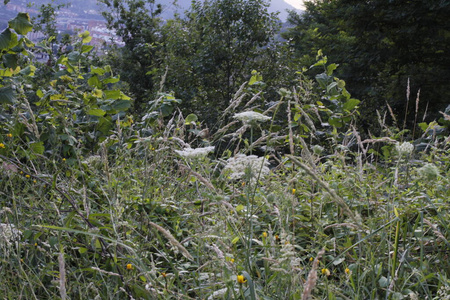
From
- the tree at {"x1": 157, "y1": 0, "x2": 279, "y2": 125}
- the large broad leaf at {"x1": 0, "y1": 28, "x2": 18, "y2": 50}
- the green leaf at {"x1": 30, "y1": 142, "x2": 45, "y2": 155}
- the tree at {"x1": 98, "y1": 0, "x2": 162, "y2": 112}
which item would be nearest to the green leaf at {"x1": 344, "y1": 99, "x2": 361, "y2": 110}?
the green leaf at {"x1": 30, "y1": 142, "x2": 45, "y2": 155}

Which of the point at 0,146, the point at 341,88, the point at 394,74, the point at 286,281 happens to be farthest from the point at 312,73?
the point at 286,281

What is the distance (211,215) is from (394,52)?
10242 millimetres

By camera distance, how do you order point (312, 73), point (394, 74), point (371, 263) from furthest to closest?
point (312, 73) < point (394, 74) < point (371, 263)

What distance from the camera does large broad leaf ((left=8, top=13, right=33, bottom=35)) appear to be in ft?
8.20

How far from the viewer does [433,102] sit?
9.55 metres

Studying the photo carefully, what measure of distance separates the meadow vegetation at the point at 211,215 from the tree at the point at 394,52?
300 inches

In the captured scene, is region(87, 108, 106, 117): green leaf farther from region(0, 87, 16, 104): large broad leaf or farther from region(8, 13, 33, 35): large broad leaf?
region(8, 13, 33, 35): large broad leaf

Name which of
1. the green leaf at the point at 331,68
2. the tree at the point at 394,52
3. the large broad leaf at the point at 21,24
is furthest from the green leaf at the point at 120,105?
the tree at the point at 394,52

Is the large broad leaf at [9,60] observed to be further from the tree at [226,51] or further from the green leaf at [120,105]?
the tree at [226,51]

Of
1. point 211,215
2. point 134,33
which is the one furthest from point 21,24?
point 134,33

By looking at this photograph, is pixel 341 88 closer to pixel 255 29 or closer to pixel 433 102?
pixel 255 29

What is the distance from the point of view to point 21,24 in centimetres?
252

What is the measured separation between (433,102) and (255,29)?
171 inches

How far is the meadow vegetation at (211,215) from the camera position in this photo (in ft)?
4.12
